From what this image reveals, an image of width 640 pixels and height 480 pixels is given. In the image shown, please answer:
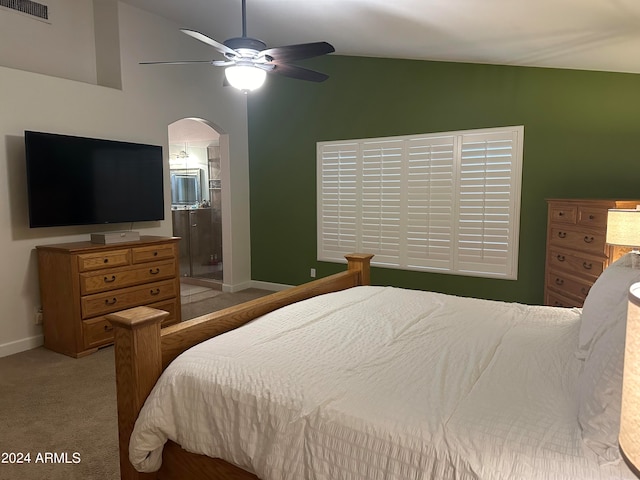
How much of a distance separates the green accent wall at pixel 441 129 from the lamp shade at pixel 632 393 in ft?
12.6

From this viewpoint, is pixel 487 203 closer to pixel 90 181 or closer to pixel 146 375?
pixel 146 375

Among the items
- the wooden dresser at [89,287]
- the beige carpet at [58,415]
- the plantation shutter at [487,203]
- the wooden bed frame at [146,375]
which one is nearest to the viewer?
the wooden bed frame at [146,375]

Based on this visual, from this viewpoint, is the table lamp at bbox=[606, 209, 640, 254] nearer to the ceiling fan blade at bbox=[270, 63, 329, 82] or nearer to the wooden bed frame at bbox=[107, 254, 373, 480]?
the ceiling fan blade at bbox=[270, 63, 329, 82]

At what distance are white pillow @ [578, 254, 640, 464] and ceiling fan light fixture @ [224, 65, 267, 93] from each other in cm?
233

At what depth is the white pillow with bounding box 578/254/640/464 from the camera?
1080mm

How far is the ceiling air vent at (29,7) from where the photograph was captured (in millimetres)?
3689

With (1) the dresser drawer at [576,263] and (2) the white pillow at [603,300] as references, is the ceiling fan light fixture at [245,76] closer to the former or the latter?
(2) the white pillow at [603,300]

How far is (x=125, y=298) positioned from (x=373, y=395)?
3.17 meters

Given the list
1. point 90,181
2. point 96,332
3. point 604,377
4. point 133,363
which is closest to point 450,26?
point 604,377

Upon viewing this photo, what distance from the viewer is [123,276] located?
3.85 metres

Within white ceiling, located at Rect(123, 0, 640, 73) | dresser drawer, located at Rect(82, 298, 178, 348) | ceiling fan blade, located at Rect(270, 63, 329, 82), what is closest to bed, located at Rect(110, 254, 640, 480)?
white ceiling, located at Rect(123, 0, 640, 73)

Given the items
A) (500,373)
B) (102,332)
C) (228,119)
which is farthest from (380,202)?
(500,373)

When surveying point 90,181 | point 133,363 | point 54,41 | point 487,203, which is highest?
point 54,41

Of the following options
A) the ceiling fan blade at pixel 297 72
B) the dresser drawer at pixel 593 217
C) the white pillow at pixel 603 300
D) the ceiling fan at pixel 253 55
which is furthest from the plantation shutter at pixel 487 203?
the white pillow at pixel 603 300
